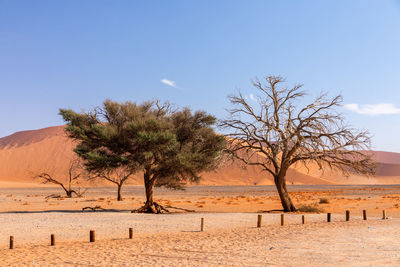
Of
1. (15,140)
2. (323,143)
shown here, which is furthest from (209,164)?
(15,140)

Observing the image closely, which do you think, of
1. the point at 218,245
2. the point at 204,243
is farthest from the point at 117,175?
the point at 218,245

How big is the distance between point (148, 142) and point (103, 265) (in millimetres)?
14948

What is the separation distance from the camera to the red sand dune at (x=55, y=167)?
12021 cm

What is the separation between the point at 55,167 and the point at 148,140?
110228mm

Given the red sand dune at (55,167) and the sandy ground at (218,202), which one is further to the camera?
the red sand dune at (55,167)

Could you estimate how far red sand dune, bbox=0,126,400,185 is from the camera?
120m

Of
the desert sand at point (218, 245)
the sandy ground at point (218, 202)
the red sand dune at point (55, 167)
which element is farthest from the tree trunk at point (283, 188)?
the red sand dune at point (55, 167)

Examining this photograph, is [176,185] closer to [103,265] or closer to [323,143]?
[323,143]

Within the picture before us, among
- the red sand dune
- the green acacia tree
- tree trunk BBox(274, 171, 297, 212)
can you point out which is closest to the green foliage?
the green acacia tree

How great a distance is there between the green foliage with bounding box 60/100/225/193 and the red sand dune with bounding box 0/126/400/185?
73152 millimetres

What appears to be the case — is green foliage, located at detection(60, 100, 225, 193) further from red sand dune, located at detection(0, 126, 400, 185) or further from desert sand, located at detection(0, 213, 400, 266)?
red sand dune, located at detection(0, 126, 400, 185)

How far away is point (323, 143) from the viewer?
2562cm

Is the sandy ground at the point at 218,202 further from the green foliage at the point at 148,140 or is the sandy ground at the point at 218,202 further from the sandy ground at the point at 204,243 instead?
the sandy ground at the point at 204,243

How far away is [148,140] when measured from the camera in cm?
2552
